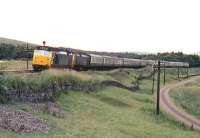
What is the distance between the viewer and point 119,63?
294ft

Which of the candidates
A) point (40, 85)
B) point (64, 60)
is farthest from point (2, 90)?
point (64, 60)

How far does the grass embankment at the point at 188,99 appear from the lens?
199 feet

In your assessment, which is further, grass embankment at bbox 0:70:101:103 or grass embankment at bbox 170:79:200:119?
grass embankment at bbox 170:79:200:119

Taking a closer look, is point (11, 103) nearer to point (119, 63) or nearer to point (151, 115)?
point (151, 115)

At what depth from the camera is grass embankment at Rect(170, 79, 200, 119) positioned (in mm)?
60781

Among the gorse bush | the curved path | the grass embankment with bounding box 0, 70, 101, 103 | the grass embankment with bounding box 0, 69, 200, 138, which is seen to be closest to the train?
the grass embankment with bounding box 0, 69, 200, 138

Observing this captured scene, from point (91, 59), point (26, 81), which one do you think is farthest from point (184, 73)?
point (26, 81)

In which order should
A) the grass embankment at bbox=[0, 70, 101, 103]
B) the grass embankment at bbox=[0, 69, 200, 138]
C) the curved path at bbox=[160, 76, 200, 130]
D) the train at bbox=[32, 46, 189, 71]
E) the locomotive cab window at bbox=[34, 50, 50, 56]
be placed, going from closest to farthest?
the grass embankment at bbox=[0, 69, 200, 138], the grass embankment at bbox=[0, 70, 101, 103], the curved path at bbox=[160, 76, 200, 130], the train at bbox=[32, 46, 189, 71], the locomotive cab window at bbox=[34, 50, 50, 56]

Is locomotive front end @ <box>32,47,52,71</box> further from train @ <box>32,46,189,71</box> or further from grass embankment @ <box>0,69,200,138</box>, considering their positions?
grass embankment @ <box>0,69,200,138</box>

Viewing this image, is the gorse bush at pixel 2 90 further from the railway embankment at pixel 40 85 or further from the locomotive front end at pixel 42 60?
the locomotive front end at pixel 42 60

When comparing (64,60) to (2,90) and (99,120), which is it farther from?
(2,90)

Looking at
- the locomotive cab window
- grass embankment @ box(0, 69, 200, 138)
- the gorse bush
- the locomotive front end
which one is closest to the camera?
grass embankment @ box(0, 69, 200, 138)

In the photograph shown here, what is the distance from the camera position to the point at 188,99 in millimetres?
71938

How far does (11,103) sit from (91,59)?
40.9 m
